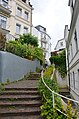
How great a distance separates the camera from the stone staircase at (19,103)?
17.6ft

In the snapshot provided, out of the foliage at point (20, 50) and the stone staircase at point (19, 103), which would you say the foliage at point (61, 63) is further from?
the stone staircase at point (19, 103)

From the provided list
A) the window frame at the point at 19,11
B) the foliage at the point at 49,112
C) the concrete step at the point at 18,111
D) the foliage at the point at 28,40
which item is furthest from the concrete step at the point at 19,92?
the window frame at the point at 19,11

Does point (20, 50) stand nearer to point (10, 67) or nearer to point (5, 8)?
point (10, 67)

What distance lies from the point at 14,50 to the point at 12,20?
501 inches

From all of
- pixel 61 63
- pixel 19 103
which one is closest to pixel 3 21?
pixel 61 63

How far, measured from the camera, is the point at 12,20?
23.4 m

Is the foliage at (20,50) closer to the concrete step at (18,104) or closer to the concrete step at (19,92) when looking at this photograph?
the concrete step at (19,92)

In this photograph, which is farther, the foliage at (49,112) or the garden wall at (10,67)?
the garden wall at (10,67)

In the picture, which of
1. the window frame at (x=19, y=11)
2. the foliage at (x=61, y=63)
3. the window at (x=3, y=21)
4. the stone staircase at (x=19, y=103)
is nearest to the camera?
the stone staircase at (x=19, y=103)

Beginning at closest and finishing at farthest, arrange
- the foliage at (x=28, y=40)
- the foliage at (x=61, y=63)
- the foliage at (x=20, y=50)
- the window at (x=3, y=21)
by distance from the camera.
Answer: the foliage at (x=20, y=50), the foliage at (x=28, y=40), the foliage at (x=61, y=63), the window at (x=3, y=21)

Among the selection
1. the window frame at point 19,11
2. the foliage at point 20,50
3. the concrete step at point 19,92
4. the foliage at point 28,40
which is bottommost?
the concrete step at point 19,92

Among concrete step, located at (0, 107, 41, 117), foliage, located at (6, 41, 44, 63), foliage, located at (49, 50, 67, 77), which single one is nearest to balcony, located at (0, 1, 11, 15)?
foliage, located at (6, 41, 44, 63)

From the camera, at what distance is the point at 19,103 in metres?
5.91

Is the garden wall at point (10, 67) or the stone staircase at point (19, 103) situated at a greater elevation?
the garden wall at point (10, 67)
